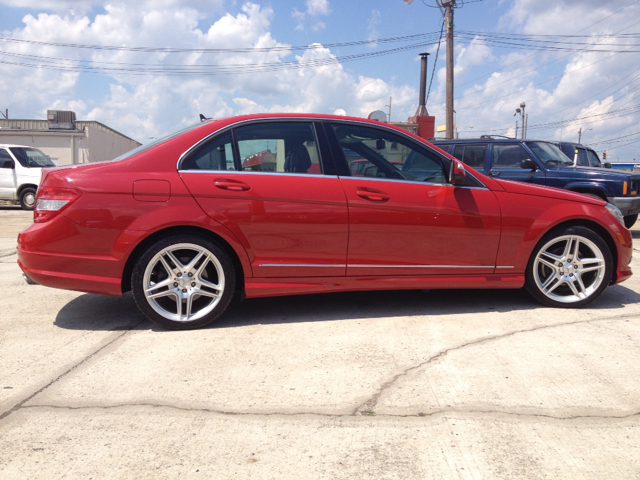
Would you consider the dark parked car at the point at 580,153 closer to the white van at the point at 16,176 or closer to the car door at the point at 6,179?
the white van at the point at 16,176

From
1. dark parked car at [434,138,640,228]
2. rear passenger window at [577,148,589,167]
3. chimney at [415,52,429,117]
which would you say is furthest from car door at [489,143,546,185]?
chimney at [415,52,429,117]

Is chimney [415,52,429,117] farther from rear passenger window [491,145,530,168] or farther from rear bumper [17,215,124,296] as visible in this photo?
rear bumper [17,215,124,296]

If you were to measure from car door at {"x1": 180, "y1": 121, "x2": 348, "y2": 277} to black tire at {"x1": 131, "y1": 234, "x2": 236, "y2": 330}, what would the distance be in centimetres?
24

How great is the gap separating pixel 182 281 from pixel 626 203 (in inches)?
327

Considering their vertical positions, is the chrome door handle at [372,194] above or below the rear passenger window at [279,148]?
below

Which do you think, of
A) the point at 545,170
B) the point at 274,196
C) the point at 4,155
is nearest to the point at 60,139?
the point at 4,155

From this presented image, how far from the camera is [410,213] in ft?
14.4

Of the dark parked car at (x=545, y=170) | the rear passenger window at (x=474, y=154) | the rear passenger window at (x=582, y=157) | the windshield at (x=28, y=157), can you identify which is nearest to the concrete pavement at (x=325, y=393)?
the dark parked car at (x=545, y=170)

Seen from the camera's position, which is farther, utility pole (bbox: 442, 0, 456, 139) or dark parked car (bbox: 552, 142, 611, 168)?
utility pole (bbox: 442, 0, 456, 139)

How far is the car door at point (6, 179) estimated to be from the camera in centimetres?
1620

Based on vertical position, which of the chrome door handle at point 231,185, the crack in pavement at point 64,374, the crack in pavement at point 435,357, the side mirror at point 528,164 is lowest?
the crack in pavement at point 64,374

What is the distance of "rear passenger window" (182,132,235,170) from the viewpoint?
4188 mm

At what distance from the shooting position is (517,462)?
239cm

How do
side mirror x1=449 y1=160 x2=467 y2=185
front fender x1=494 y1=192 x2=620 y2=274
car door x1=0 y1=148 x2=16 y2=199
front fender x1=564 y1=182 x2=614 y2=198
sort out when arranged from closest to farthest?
1. side mirror x1=449 y1=160 x2=467 y2=185
2. front fender x1=494 y1=192 x2=620 y2=274
3. front fender x1=564 y1=182 x2=614 y2=198
4. car door x1=0 y1=148 x2=16 y2=199
